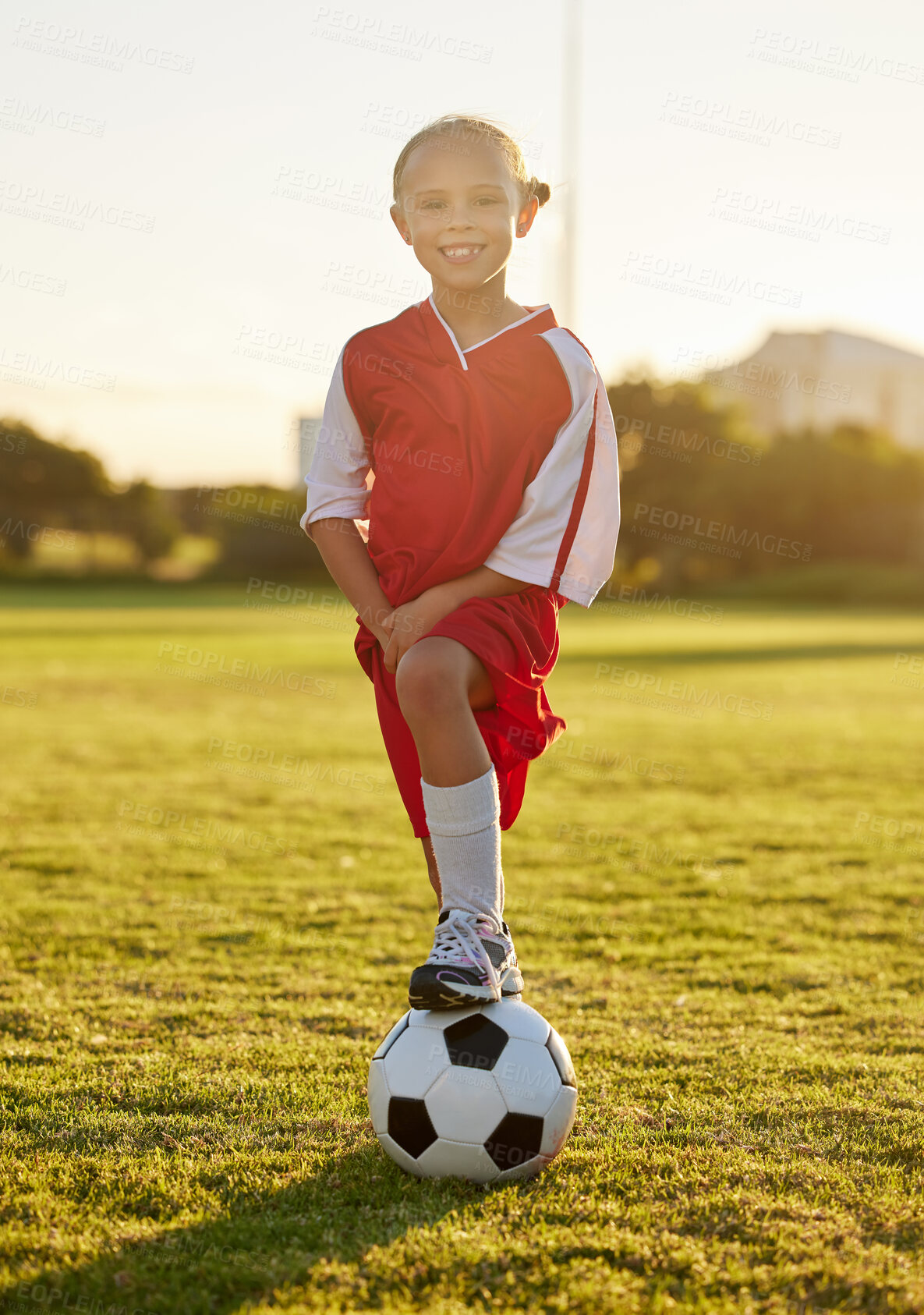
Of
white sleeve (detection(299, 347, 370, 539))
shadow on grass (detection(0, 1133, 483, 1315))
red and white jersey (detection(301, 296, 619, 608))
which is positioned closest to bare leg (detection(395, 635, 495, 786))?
red and white jersey (detection(301, 296, 619, 608))

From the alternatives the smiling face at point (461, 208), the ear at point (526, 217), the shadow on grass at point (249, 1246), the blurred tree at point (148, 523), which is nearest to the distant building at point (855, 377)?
the blurred tree at point (148, 523)

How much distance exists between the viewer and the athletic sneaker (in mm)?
2480

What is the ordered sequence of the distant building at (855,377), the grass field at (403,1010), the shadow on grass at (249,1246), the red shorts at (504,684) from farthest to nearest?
1. the distant building at (855,377)
2. the red shorts at (504,684)
3. the grass field at (403,1010)
4. the shadow on grass at (249,1246)

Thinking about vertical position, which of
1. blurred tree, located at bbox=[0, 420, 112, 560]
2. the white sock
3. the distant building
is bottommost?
the white sock

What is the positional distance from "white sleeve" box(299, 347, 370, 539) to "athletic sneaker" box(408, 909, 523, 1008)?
101 centimetres

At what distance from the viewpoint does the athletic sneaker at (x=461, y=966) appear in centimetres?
248

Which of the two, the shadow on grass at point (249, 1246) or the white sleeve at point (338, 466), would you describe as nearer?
the shadow on grass at point (249, 1246)

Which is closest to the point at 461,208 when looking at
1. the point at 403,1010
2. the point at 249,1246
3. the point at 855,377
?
the point at 249,1246

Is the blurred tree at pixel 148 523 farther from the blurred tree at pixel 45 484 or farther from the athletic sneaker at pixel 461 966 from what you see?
the athletic sneaker at pixel 461 966

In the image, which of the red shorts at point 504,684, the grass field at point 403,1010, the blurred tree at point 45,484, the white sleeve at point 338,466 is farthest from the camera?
the blurred tree at point 45,484

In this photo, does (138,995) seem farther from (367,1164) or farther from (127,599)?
(127,599)

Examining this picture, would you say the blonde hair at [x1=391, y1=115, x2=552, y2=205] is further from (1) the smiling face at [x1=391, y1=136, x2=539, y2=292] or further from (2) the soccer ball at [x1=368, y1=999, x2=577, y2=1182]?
(2) the soccer ball at [x1=368, y1=999, x2=577, y2=1182]

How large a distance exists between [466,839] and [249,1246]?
35.8 inches

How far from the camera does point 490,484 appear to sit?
2.68m
